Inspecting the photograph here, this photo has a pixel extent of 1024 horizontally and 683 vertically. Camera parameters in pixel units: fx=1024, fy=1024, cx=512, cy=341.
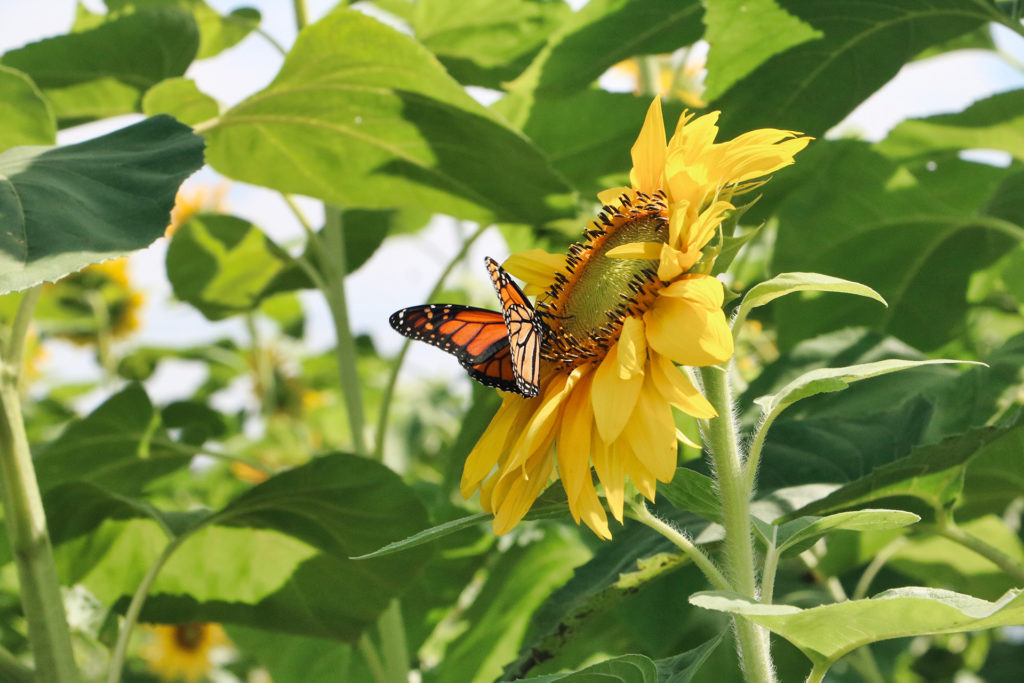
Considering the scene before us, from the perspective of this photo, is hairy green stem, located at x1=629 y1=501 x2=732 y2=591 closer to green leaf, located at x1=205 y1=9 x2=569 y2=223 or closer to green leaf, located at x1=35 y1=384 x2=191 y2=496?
green leaf, located at x1=205 y1=9 x2=569 y2=223

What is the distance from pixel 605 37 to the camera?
1.07m

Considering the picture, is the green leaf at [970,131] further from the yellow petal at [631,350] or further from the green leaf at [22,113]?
the green leaf at [22,113]

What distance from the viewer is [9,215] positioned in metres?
0.70

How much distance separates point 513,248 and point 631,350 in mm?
913

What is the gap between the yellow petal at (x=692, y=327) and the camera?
541 millimetres

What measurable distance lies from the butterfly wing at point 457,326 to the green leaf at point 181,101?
44 centimetres

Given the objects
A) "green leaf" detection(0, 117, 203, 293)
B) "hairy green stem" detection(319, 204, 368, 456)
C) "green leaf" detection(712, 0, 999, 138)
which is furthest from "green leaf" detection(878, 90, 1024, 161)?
"green leaf" detection(0, 117, 203, 293)

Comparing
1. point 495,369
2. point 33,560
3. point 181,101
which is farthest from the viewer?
point 181,101

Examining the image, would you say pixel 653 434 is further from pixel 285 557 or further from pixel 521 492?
pixel 285 557

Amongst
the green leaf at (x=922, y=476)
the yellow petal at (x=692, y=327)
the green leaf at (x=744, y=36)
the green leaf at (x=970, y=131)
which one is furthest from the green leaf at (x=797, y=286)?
the green leaf at (x=970, y=131)

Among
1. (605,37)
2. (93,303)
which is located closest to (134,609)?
(605,37)

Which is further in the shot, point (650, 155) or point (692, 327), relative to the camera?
point (650, 155)

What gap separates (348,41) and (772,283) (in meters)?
0.58

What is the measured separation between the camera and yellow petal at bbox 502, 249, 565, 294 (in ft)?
2.56
